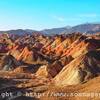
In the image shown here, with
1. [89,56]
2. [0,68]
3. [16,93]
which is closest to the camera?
[16,93]

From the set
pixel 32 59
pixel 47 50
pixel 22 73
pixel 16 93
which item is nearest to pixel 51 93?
pixel 16 93

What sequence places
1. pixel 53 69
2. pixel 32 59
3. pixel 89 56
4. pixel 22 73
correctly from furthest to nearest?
1. pixel 32 59
2. pixel 22 73
3. pixel 53 69
4. pixel 89 56

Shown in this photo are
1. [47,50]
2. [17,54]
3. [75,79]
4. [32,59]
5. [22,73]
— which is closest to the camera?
[75,79]

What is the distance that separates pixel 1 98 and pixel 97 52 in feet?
83.5

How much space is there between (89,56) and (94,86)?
58.1 ft

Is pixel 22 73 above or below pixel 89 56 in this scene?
below

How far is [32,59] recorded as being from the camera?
88.3 meters

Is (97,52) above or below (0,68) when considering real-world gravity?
above

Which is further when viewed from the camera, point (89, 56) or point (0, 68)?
point (0, 68)

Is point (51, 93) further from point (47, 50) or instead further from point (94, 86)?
point (47, 50)

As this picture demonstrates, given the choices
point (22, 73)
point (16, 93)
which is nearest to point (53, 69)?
point (22, 73)

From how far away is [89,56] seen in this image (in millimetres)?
55812

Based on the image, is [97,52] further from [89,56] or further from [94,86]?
[94,86]

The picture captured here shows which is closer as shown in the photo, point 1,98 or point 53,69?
point 1,98
